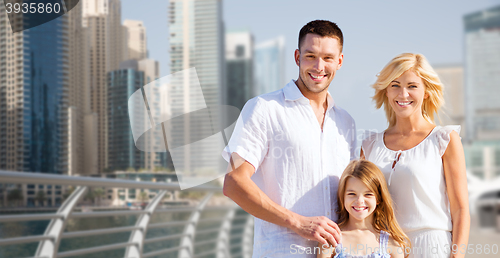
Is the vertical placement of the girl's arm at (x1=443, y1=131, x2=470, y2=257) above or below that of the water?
above

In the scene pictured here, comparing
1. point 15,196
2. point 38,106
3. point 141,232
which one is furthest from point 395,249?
point 38,106

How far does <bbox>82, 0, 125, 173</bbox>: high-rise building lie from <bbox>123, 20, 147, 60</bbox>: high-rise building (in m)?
0.65

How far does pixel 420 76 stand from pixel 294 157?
408mm

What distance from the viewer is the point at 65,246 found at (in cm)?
2481

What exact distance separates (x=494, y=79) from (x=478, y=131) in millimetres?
12583

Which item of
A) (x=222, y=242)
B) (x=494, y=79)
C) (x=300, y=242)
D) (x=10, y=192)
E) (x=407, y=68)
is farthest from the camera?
(x=494, y=79)

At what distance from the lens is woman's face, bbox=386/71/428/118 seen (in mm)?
1118

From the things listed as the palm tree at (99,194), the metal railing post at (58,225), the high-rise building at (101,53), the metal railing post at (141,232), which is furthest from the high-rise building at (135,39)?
the metal railing post at (58,225)

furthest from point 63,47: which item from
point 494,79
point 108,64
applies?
point 494,79

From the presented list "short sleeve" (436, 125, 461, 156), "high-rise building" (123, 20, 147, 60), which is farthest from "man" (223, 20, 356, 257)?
"high-rise building" (123, 20, 147, 60)

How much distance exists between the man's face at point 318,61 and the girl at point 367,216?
228 mm

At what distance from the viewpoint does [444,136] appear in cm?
108

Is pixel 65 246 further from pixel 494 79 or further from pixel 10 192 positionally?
pixel 494 79

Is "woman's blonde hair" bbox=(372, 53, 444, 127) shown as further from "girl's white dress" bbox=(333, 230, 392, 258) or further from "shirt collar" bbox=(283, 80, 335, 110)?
"girl's white dress" bbox=(333, 230, 392, 258)
